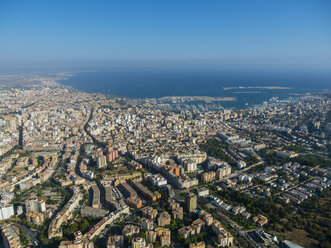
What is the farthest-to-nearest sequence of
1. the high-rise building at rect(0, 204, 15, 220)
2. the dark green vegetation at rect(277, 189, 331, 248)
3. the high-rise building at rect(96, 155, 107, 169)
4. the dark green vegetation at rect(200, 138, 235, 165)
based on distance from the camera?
the dark green vegetation at rect(200, 138, 235, 165)
the high-rise building at rect(96, 155, 107, 169)
the high-rise building at rect(0, 204, 15, 220)
the dark green vegetation at rect(277, 189, 331, 248)

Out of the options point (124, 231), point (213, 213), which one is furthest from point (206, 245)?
point (124, 231)

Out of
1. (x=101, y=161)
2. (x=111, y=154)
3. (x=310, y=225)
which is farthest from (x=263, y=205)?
(x=111, y=154)

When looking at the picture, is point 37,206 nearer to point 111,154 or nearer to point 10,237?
point 10,237

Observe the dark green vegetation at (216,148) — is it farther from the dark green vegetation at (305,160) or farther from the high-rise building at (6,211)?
the high-rise building at (6,211)

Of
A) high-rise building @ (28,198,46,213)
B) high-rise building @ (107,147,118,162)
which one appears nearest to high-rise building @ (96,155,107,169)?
high-rise building @ (107,147,118,162)

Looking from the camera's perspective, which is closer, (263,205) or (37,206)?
(37,206)

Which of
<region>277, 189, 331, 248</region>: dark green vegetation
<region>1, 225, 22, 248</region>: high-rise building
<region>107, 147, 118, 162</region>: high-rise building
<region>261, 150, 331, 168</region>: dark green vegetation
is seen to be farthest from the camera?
<region>107, 147, 118, 162</region>: high-rise building

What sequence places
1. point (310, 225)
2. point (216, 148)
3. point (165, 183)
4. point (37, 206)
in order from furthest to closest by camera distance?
point (216, 148)
point (165, 183)
point (37, 206)
point (310, 225)

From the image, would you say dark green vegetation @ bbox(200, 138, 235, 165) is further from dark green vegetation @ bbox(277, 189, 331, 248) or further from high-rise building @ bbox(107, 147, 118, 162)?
high-rise building @ bbox(107, 147, 118, 162)

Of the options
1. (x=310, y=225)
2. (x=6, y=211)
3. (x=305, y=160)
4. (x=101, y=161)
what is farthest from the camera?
(x=305, y=160)
